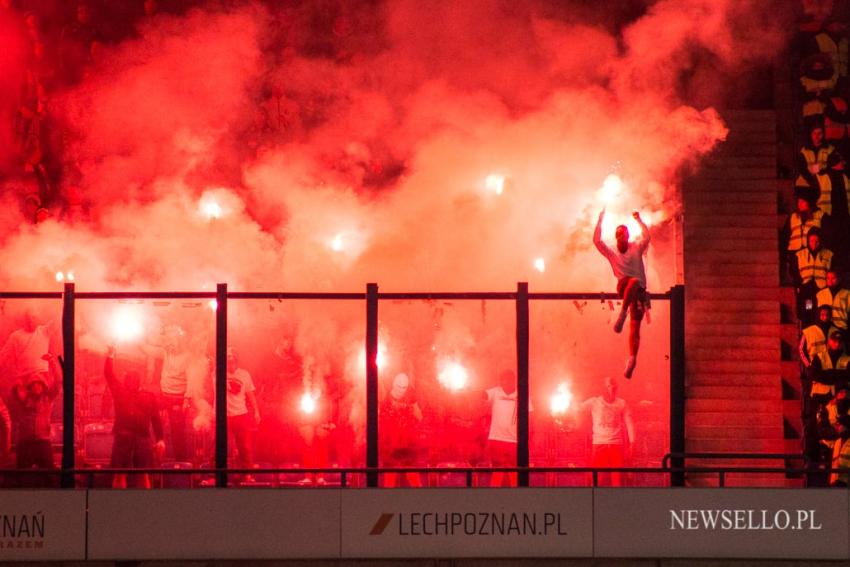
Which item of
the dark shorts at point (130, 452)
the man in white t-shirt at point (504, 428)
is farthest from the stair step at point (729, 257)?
the dark shorts at point (130, 452)

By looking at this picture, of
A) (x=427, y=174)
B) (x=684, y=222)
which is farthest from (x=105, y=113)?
(x=684, y=222)

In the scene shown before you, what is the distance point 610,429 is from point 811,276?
12.6ft

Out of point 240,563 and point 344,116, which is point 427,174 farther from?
point 240,563

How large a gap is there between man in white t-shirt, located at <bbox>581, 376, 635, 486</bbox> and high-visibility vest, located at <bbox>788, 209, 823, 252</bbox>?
12.0ft

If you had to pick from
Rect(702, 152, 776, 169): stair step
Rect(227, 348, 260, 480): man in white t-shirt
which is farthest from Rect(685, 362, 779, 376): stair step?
Rect(227, 348, 260, 480): man in white t-shirt

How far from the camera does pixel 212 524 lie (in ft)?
45.9

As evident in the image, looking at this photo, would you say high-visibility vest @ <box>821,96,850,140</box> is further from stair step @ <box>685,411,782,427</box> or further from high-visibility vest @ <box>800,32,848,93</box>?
stair step @ <box>685,411,782,427</box>

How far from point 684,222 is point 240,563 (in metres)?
8.00

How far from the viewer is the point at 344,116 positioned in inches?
799

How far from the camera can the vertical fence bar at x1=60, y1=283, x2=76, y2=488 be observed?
48.1ft

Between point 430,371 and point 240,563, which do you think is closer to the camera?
point 240,563

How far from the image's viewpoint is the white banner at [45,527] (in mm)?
13969

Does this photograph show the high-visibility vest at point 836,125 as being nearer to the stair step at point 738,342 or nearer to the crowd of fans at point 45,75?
the stair step at point 738,342

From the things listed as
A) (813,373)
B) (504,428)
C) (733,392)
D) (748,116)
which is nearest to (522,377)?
(504,428)
